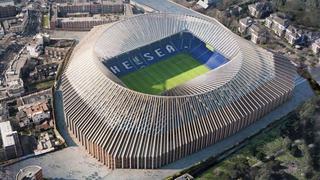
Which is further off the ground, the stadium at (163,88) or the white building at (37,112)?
the stadium at (163,88)

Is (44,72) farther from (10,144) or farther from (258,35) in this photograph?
(258,35)

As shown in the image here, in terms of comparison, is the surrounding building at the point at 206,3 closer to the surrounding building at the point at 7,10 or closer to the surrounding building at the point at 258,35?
the surrounding building at the point at 258,35

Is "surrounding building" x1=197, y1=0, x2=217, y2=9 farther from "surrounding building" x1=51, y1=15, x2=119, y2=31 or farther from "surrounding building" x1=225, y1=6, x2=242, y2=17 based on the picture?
"surrounding building" x1=51, y1=15, x2=119, y2=31

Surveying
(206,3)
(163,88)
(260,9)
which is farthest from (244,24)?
(163,88)

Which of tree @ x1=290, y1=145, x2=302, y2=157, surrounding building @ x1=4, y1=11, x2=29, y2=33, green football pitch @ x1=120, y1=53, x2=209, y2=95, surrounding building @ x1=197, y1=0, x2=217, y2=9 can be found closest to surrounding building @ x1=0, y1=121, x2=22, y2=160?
green football pitch @ x1=120, y1=53, x2=209, y2=95

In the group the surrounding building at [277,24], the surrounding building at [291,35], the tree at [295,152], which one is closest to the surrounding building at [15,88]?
the tree at [295,152]

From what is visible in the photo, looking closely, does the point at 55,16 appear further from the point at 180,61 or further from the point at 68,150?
the point at 68,150

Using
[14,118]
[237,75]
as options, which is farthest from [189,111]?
[14,118]
